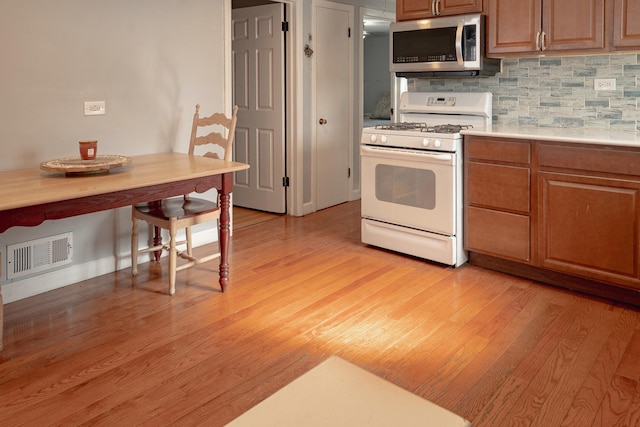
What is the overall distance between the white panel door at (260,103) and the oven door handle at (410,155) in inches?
54.6

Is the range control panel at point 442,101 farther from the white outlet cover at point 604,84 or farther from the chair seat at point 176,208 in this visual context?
the chair seat at point 176,208

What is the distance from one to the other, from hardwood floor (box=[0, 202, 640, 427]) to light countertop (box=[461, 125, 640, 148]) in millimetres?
880

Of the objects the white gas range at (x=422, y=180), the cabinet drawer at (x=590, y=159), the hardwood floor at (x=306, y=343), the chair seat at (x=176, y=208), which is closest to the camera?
the hardwood floor at (x=306, y=343)

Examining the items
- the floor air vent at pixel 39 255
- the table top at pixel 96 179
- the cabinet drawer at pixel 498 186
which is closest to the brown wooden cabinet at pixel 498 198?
the cabinet drawer at pixel 498 186

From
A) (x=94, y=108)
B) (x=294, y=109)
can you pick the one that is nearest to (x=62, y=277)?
(x=94, y=108)

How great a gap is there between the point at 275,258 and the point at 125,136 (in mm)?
1275

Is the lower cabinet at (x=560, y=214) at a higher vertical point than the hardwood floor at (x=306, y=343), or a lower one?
higher

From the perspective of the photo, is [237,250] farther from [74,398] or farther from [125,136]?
[74,398]

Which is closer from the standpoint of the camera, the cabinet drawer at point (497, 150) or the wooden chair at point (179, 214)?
the wooden chair at point (179, 214)

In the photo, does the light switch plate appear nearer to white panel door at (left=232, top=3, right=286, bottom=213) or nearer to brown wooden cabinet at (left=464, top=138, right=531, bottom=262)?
white panel door at (left=232, top=3, right=286, bottom=213)

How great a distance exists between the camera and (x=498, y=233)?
3.54m

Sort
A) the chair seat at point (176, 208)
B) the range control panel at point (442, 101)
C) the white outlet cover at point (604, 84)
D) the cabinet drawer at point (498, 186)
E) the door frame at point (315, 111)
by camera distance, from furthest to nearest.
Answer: the door frame at point (315, 111)
the range control panel at point (442, 101)
the white outlet cover at point (604, 84)
the cabinet drawer at point (498, 186)
the chair seat at point (176, 208)

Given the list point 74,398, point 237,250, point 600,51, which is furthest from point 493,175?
point 74,398

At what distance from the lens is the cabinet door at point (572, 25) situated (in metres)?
3.28
